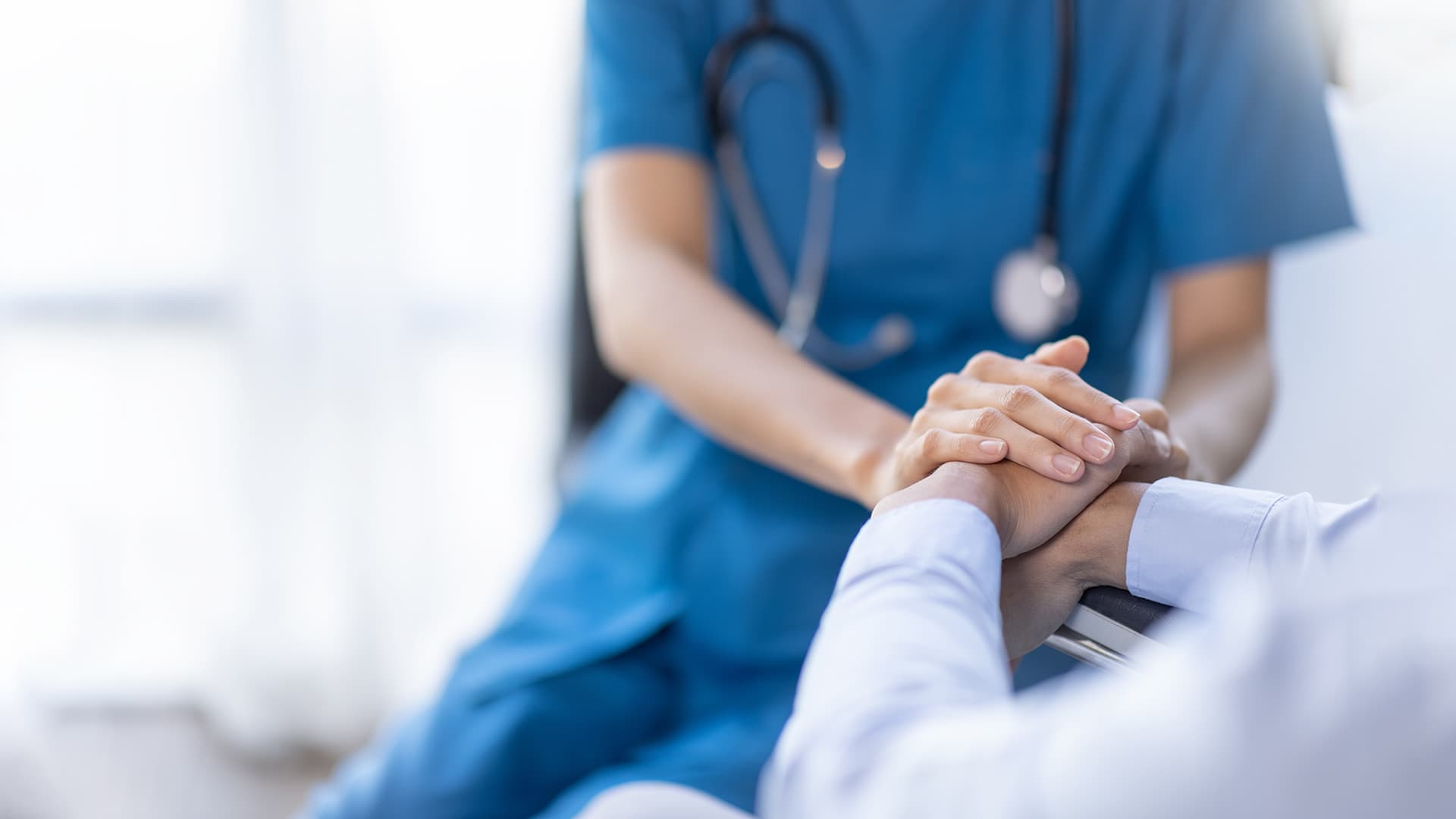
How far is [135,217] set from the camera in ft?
4.72

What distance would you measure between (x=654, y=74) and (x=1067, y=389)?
1.52 ft

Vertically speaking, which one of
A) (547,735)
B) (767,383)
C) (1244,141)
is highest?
(1244,141)

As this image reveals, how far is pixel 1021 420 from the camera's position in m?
0.48

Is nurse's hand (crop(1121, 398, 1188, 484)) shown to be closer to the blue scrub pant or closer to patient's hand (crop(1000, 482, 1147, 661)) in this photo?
patient's hand (crop(1000, 482, 1147, 661))

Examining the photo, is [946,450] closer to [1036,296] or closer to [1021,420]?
[1021,420]

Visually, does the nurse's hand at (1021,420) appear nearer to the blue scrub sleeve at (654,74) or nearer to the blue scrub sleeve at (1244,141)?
the blue scrub sleeve at (1244,141)

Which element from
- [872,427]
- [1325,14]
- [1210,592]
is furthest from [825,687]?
[1325,14]

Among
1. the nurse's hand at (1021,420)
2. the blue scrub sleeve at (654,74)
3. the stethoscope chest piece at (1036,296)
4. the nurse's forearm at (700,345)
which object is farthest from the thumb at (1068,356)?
the blue scrub sleeve at (654,74)

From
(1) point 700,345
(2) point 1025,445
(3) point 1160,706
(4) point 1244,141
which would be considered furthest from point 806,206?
(3) point 1160,706

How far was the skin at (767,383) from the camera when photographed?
472mm

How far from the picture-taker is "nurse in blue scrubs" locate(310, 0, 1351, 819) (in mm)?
645

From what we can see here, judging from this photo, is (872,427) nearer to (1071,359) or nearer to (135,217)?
(1071,359)

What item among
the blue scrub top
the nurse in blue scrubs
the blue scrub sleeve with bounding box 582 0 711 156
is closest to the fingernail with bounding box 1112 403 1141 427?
the nurse in blue scrubs

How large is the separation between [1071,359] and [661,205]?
41 cm
